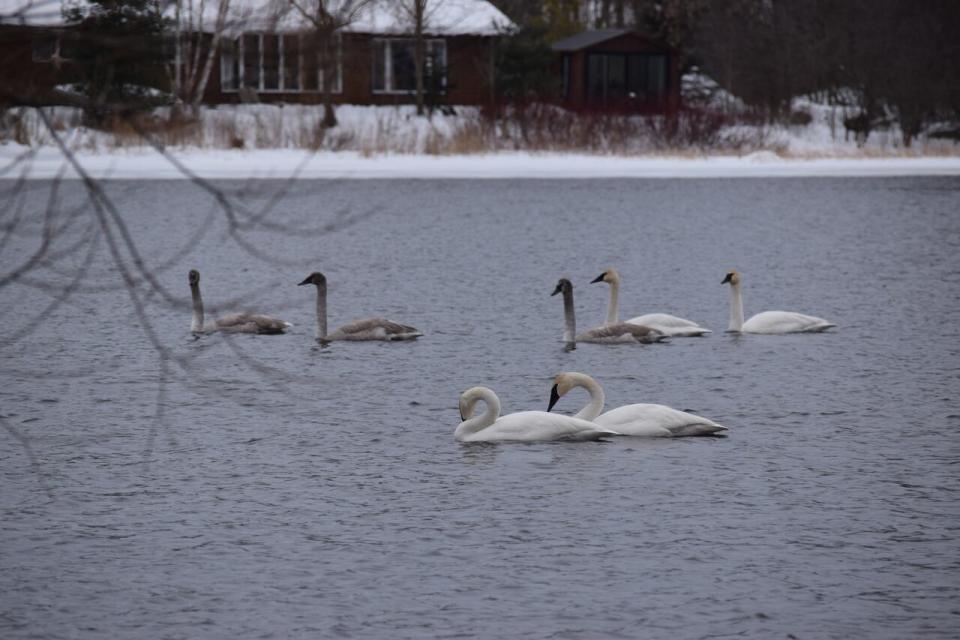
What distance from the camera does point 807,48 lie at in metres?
59.1

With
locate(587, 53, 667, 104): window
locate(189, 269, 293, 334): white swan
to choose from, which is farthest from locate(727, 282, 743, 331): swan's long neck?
locate(587, 53, 667, 104): window

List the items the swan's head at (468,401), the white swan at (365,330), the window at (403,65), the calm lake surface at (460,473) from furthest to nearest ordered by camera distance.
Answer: the window at (403,65), the white swan at (365,330), the swan's head at (468,401), the calm lake surface at (460,473)

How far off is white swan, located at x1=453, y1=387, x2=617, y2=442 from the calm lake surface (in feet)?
0.36

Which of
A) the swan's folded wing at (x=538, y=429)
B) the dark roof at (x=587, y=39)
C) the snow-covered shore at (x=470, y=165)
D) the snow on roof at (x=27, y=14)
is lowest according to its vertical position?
the swan's folded wing at (x=538, y=429)

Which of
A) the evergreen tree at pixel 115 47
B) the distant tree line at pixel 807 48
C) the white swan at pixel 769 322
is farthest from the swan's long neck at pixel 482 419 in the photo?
the distant tree line at pixel 807 48

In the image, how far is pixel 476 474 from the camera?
10141 millimetres

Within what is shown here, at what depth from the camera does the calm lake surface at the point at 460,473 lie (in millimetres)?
7379

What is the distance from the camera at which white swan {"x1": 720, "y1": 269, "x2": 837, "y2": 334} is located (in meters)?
16.4

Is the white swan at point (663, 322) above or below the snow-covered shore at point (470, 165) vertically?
below

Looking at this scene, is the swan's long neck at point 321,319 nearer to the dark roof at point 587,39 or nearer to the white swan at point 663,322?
the white swan at point 663,322

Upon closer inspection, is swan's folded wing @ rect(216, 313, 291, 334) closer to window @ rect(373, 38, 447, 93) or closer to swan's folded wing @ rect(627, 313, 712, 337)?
swan's folded wing @ rect(627, 313, 712, 337)

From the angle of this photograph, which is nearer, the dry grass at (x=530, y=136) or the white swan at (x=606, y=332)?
the white swan at (x=606, y=332)

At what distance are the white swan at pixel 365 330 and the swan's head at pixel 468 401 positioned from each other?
4595 mm

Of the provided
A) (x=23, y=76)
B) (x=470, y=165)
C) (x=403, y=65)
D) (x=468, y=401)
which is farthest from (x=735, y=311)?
(x=403, y=65)
